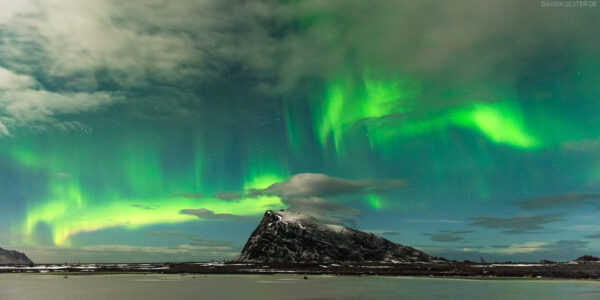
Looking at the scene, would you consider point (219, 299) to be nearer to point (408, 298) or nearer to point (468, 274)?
point (408, 298)

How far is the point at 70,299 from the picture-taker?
62.8 meters

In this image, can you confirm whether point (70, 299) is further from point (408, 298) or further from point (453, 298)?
point (453, 298)

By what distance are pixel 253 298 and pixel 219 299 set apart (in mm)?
5199

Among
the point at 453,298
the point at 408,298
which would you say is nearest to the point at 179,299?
the point at 408,298

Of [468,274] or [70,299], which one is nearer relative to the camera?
[70,299]

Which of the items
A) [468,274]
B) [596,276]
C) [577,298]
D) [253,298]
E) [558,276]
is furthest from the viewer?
[468,274]

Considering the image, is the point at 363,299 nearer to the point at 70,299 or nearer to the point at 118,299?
the point at 118,299

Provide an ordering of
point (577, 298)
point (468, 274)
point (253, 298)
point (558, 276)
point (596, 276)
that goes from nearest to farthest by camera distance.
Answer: point (577, 298) → point (253, 298) → point (596, 276) → point (558, 276) → point (468, 274)

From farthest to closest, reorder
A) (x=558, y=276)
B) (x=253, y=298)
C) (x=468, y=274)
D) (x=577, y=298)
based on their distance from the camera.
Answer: (x=468, y=274) → (x=558, y=276) → (x=253, y=298) → (x=577, y=298)

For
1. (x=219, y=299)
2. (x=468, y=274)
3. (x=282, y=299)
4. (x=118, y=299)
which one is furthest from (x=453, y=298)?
(x=468, y=274)

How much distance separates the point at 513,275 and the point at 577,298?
72.9 meters

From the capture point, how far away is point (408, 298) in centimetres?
6003

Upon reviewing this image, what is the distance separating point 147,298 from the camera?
62.6m

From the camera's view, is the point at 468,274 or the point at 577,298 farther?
the point at 468,274
